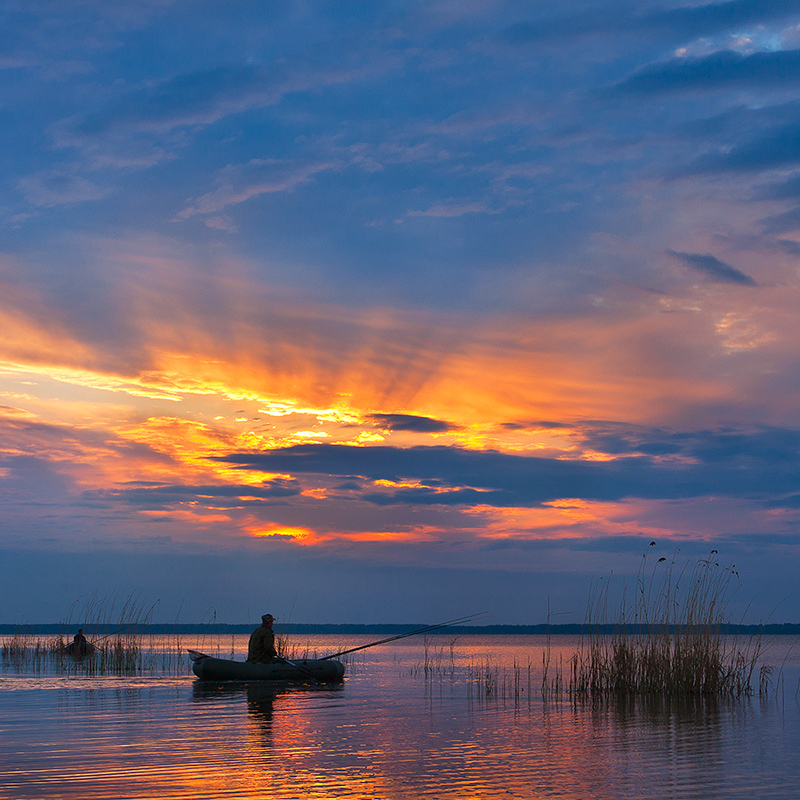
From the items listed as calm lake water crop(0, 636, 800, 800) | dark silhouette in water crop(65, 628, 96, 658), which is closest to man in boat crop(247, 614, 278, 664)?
calm lake water crop(0, 636, 800, 800)

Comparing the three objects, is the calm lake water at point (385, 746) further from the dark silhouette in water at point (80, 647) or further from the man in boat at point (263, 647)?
the dark silhouette in water at point (80, 647)

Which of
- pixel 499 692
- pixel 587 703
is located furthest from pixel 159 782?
pixel 499 692

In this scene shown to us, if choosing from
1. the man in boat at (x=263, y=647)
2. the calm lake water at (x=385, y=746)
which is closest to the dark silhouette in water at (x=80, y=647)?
the calm lake water at (x=385, y=746)

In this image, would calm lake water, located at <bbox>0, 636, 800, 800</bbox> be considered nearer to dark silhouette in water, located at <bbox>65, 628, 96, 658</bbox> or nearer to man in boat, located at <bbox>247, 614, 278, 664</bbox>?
man in boat, located at <bbox>247, 614, 278, 664</bbox>

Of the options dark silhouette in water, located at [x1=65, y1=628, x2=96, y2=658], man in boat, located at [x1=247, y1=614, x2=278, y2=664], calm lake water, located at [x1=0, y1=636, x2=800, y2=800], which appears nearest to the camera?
calm lake water, located at [x1=0, y1=636, x2=800, y2=800]

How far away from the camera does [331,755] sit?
10750 millimetres

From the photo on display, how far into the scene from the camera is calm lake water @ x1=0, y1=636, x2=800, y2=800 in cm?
879

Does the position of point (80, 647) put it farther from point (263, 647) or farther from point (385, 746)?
point (385, 746)

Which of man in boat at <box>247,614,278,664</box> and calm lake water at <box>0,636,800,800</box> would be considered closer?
calm lake water at <box>0,636,800,800</box>

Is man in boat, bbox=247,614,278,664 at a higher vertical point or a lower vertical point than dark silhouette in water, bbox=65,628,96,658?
higher

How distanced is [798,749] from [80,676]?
17741mm

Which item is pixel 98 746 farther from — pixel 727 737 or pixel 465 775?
pixel 727 737

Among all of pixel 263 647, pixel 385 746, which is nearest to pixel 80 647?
pixel 263 647

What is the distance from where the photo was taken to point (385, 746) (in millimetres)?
11578
